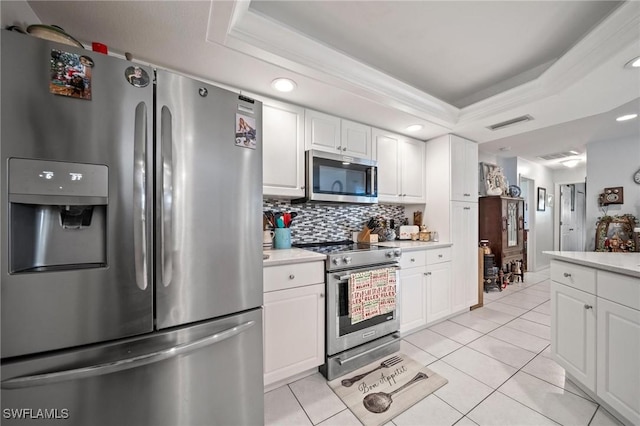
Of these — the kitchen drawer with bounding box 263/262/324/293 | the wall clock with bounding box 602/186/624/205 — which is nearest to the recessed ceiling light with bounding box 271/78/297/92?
the kitchen drawer with bounding box 263/262/324/293

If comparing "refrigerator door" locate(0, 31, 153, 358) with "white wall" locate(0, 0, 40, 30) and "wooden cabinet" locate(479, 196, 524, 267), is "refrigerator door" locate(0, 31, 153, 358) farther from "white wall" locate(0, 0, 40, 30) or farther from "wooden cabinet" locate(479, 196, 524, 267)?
"wooden cabinet" locate(479, 196, 524, 267)

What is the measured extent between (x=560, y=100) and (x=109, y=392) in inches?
134

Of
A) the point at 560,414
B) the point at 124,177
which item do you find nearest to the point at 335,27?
the point at 124,177

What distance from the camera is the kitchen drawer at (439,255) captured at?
2.60 meters

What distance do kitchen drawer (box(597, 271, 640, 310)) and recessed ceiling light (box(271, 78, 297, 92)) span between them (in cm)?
231

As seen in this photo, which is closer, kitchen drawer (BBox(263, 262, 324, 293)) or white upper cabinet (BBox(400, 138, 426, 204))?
kitchen drawer (BBox(263, 262, 324, 293))

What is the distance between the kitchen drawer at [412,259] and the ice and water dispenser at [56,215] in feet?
7.20

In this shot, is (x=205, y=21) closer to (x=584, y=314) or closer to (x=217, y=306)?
(x=217, y=306)

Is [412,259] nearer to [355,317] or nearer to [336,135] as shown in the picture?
[355,317]

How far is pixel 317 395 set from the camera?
1.67m

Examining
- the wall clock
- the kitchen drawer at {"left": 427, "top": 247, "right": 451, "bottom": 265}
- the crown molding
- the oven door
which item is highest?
the crown molding

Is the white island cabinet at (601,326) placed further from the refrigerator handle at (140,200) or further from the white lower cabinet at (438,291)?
the refrigerator handle at (140,200)

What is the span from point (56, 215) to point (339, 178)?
189cm

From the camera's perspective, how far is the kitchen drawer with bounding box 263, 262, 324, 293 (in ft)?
5.30
